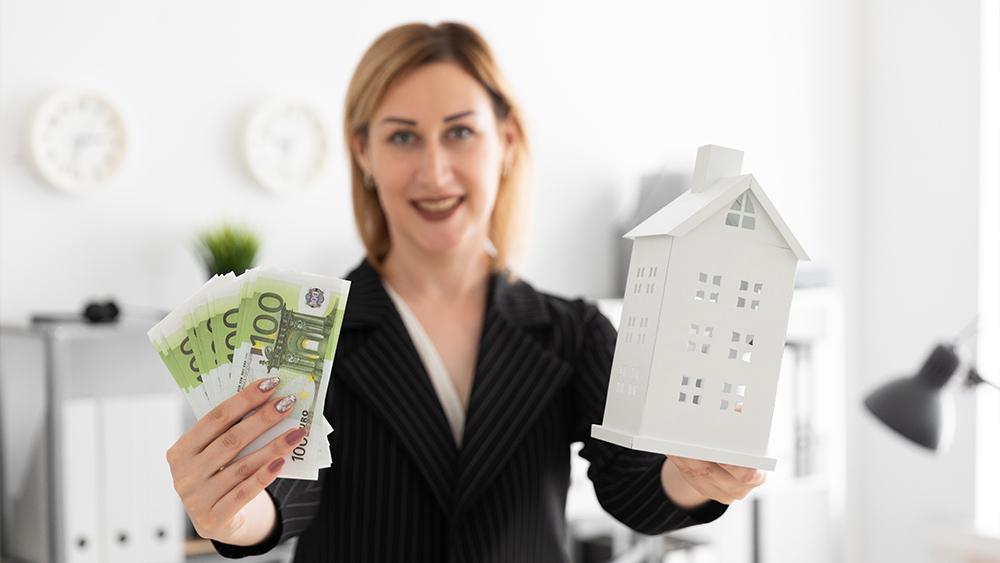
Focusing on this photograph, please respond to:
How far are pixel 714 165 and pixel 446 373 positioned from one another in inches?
21.0

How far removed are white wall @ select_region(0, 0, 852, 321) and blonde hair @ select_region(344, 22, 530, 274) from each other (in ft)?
3.35

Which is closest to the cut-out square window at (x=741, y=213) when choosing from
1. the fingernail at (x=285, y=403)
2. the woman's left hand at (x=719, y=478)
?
the woman's left hand at (x=719, y=478)

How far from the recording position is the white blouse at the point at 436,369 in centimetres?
145

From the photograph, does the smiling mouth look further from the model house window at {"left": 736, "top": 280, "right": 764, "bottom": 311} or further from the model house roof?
the model house window at {"left": 736, "top": 280, "right": 764, "bottom": 311}

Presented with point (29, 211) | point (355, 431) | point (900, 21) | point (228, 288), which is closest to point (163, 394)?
point (29, 211)

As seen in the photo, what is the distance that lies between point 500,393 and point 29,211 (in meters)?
1.32

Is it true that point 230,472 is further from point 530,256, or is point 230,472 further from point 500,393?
point 530,256

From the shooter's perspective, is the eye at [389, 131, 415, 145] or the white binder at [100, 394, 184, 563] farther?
the white binder at [100, 394, 184, 563]

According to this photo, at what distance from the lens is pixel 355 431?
4.58 feet

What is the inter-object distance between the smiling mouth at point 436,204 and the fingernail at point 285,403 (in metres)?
0.49

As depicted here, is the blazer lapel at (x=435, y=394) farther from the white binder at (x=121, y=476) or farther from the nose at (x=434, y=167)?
the white binder at (x=121, y=476)

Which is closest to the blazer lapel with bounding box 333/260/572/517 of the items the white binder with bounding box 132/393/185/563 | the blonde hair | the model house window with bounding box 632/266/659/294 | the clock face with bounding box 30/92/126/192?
the blonde hair

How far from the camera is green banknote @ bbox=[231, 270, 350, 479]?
1.00 metres

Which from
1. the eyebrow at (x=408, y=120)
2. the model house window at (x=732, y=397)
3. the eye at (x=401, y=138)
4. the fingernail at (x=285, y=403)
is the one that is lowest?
the fingernail at (x=285, y=403)
